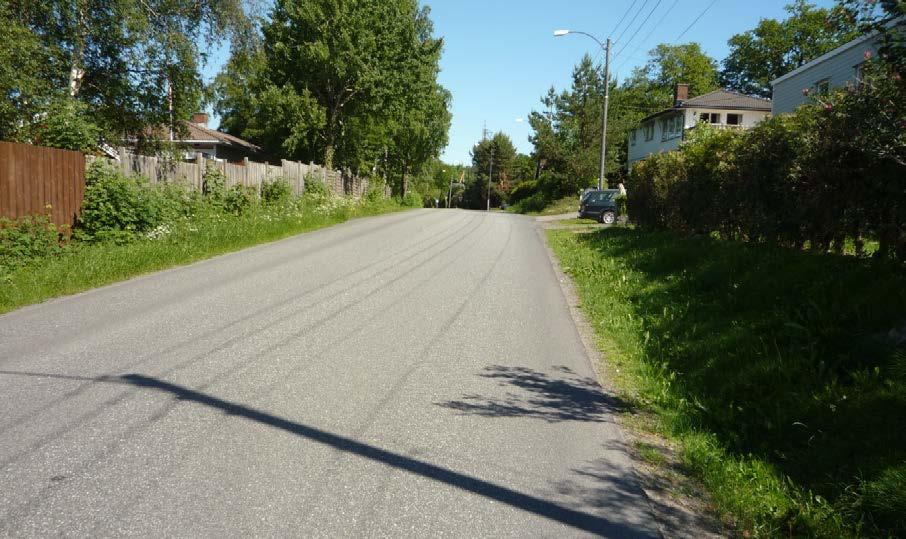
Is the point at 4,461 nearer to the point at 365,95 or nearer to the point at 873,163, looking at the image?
the point at 873,163

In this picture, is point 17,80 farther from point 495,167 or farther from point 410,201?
point 495,167

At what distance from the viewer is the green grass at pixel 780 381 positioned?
12.4 feet

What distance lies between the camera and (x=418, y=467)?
13.4 ft

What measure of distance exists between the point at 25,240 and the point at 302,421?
8.45m

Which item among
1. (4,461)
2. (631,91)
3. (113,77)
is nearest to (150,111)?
(113,77)

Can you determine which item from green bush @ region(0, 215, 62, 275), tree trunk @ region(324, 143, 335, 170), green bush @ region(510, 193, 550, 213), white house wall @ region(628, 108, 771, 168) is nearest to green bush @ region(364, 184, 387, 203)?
tree trunk @ region(324, 143, 335, 170)

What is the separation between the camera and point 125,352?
20.7 feet

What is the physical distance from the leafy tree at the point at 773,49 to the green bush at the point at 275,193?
5246 cm

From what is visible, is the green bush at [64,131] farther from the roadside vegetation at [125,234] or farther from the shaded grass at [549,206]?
the shaded grass at [549,206]

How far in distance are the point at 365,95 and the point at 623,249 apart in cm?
2067

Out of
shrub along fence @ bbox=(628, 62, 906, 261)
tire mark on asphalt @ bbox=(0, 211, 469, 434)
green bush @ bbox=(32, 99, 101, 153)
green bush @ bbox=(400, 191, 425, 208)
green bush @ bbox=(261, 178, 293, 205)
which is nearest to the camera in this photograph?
tire mark on asphalt @ bbox=(0, 211, 469, 434)

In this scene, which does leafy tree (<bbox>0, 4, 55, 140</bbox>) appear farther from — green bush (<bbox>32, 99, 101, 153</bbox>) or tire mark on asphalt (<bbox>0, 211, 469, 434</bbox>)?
tire mark on asphalt (<bbox>0, 211, 469, 434</bbox>)

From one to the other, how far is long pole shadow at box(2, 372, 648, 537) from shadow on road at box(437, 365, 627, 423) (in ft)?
3.57

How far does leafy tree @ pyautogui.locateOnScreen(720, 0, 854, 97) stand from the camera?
64.1m
